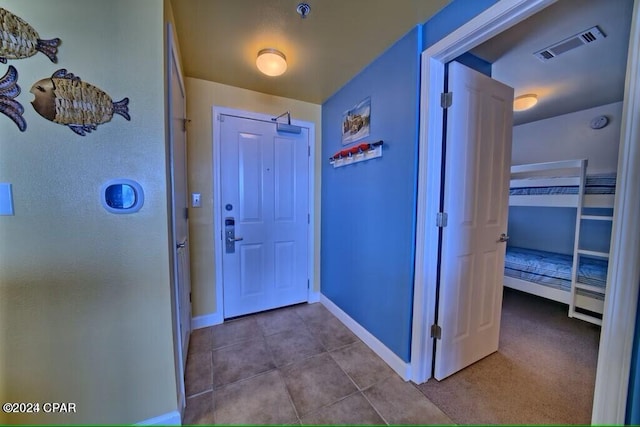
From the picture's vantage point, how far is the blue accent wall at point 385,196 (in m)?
1.47

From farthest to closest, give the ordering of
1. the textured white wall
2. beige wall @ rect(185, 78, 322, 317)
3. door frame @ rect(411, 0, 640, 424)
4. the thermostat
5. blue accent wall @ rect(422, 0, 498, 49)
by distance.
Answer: the textured white wall → beige wall @ rect(185, 78, 322, 317) → blue accent wall @ rect(422, 0, 498, 49) → the thermostat → door frame @ rect(411, 0, 640, 424)

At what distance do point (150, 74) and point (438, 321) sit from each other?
83.7 inches

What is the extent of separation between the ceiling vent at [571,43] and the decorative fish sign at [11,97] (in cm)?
309

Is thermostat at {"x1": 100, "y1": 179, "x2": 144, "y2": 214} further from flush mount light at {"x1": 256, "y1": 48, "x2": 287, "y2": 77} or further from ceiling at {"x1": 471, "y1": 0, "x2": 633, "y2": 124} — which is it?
ceiling at {"x1": 471, "y1": 0, "x2": 633, "y2": 124}

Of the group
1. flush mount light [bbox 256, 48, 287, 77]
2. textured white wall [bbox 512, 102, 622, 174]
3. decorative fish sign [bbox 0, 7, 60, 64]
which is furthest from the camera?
textured white wall [bbox 512, 102, 622, 174]

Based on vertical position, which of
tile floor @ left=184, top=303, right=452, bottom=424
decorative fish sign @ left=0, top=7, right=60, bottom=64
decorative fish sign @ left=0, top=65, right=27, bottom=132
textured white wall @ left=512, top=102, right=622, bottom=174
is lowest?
tile floor @ left=184, top=303, right=452, bottom=424

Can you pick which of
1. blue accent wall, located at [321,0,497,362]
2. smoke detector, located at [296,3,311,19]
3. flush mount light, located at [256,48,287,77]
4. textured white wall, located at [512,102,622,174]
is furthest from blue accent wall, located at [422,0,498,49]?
textured white wall, located at [512,102,622,174]

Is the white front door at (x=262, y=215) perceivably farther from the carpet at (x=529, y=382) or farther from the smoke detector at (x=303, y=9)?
the carpet at (x=529, y=382)

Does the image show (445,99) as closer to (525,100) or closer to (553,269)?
(525,100)

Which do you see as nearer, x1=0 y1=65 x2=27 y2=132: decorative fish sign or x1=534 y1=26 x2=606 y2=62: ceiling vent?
x1=0 y1=65 x2=27 y2=132: decorative fish sign

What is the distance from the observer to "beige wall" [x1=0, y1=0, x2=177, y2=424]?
3.10ft

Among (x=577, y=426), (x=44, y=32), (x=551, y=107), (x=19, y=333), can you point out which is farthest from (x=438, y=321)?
(x=551, y=107)

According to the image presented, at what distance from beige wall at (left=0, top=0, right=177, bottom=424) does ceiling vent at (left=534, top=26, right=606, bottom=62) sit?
2551 mm

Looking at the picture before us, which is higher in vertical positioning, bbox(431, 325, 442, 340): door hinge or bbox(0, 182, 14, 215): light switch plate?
bbox(0, 182, 14, 215): light switch plate
